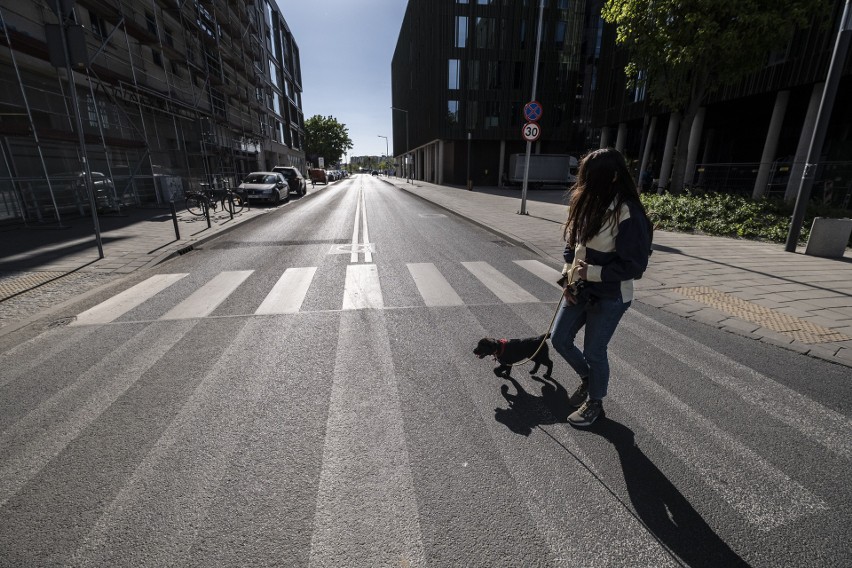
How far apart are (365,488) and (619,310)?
203 cm

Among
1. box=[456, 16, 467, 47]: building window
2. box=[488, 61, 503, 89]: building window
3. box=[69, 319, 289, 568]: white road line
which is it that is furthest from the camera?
box=[488, 61, 503, 89]: building window

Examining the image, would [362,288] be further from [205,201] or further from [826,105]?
[826,105]

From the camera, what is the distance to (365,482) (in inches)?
85.3

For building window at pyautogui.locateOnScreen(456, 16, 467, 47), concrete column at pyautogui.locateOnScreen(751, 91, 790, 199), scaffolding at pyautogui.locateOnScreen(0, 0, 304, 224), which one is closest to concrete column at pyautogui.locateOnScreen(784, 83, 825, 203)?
concrete column at pyautogui.locateOnScreen(751, 91, 790, 199)

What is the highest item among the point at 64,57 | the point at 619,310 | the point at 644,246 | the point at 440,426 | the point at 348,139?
the point at 348,139

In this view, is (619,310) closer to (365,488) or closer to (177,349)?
(365,488)

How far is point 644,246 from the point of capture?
2359mm

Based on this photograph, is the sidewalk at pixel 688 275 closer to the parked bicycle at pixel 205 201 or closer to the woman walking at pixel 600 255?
the parked bicycle at pixel 205 201

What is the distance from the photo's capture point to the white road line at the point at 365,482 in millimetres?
1771

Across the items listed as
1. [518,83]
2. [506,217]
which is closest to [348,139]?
[518,83]

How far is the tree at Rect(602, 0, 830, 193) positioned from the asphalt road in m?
10.2

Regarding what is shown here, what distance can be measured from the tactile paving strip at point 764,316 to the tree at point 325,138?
87.1m

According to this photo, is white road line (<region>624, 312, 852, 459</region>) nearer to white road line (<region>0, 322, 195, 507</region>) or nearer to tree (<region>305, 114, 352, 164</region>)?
white road line (<region>0, 322, 195, 507</region>)

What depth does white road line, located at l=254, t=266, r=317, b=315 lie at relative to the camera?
490 cm
